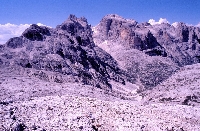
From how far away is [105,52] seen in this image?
79688 millimetres

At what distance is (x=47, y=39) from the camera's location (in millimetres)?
51594

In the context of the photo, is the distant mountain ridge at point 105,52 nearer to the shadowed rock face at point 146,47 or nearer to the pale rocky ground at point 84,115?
the shadowed rock face at point 146,47

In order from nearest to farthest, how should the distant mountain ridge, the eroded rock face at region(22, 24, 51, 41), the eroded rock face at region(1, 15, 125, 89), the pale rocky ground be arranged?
1. the pale rocky ground
2. the eroded rock face at region(1, 15, 125, 89)
3. the distant mountain ridge
4. the eroded rock face at region(22, 24, 51, 41)

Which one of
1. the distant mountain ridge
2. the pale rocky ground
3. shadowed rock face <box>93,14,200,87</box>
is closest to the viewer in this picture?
the pale rocky ground

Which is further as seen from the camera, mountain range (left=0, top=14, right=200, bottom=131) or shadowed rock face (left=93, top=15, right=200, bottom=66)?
shadowed rock face (left=93, top=15, right=200, bottom=66)

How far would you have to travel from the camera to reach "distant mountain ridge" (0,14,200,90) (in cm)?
4384

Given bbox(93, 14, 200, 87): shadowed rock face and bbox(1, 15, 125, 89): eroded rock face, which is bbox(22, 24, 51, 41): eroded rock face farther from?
bbox(93, 14, 200, 87): shadowed rock face

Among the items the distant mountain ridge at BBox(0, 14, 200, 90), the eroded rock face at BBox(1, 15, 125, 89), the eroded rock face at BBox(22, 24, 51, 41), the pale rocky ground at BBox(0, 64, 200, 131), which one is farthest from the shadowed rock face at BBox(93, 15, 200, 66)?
the pale rocky ground at BBox(0, 64, 200, 131)

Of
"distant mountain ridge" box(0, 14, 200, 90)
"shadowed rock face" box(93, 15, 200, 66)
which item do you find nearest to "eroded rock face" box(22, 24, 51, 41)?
"distant mountain ridge" box(0, 14, 200, 90)

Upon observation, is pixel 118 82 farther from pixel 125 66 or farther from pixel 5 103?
pixel 5 103

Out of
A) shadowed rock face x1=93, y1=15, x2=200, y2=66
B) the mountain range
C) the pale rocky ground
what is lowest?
the pale rocky ground

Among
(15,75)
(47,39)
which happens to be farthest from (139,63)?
(15,75)

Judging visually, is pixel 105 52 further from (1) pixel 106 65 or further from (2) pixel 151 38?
(2) pixel 151 38

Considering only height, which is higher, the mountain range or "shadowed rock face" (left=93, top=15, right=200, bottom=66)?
"shadowed rock face" (left=93, top=15, right=200, bottom=66)
